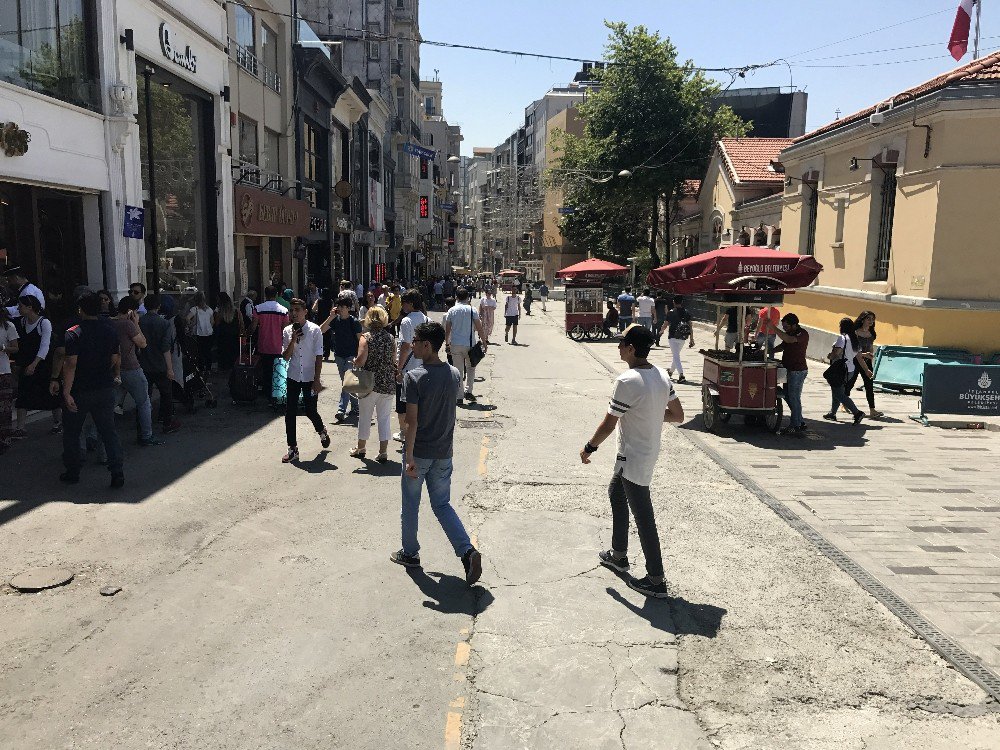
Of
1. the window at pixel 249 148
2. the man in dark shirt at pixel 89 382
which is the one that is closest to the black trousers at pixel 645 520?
the man in dark shirt at pixel 89 382

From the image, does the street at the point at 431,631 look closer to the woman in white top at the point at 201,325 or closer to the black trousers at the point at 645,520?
the black trousers at the point at 645,520

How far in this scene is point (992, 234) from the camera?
14.9 m

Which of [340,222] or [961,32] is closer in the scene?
[961,32]

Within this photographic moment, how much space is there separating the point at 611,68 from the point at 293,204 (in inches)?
860

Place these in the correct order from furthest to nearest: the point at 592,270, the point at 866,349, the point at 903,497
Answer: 1. the point at 592,270
2. the point at 866,349
3. the point at 903,497

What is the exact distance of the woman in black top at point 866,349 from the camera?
12281mm

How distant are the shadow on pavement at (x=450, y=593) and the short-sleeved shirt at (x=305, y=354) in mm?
3651

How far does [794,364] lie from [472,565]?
24.1ft

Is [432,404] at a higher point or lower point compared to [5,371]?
higher

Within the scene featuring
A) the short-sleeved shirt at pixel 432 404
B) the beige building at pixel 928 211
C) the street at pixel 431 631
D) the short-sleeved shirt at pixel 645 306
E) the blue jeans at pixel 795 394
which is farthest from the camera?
the short-sleeved shirt at pixel 645 306

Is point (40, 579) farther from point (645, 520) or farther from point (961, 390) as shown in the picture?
point (961, 390)

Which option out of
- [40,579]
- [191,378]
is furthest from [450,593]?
[191,378]

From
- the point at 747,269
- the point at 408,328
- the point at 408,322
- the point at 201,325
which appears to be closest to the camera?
the point at 408,322

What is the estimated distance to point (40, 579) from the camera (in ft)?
18.5
